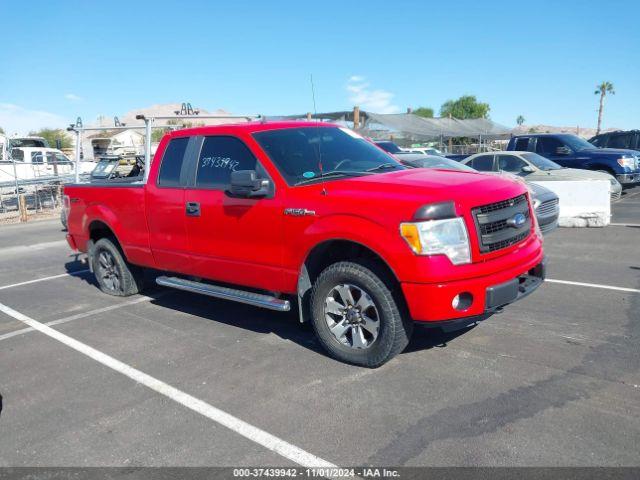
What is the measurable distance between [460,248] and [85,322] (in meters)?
4.27

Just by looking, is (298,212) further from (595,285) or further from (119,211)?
(595,285)

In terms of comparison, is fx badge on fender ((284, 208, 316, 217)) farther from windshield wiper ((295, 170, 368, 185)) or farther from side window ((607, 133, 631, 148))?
side window ((607, 133, 631, 148))

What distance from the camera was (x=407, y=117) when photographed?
29.5m

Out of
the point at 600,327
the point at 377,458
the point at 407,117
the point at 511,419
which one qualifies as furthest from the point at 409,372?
the point at 407,117

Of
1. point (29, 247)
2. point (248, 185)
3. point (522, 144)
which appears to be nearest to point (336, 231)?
point (248, 185)

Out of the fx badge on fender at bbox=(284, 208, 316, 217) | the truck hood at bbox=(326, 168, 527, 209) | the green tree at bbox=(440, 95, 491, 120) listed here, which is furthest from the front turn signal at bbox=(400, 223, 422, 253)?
the green tree at bbox=(440, 95, 491, 120)

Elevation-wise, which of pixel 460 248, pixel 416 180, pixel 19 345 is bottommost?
pixel 19 345

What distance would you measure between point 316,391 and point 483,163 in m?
10.3

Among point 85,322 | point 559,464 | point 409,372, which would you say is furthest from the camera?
point 85,322

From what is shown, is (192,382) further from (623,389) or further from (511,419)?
(623,389)

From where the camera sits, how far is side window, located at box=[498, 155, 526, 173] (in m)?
12.5

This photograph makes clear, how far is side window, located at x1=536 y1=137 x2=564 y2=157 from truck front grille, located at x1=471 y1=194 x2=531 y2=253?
12.0 metres

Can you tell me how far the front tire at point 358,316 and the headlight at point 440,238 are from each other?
45 centimetres

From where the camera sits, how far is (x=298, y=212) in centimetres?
454
